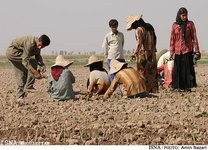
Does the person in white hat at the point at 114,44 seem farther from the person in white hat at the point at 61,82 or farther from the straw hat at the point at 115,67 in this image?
the person in white hat at the point at 61,82

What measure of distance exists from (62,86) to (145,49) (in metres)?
2.00

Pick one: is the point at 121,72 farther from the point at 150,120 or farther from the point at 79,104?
the point at 150,120

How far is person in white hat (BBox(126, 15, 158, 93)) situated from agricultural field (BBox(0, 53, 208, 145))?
0.88m

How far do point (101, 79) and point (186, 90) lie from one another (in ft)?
6.75

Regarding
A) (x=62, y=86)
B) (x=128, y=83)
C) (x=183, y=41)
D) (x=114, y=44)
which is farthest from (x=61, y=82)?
(x=183, y=41)

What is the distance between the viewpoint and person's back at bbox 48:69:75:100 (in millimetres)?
8172

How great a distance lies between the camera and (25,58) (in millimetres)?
8531

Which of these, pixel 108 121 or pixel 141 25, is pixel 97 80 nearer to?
pixel 141 25

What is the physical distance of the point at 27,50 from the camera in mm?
8586

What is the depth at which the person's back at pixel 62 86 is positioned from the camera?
8172mm

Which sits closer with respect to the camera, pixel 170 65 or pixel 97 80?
pixel 97 80

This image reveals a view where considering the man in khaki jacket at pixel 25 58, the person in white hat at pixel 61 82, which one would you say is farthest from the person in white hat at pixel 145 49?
the man in khaki jacket at pixel 25 58

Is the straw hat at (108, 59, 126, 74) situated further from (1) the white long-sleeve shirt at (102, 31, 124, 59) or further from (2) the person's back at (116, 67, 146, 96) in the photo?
(1) the white long-sleeve shirt at (102, 31, 124, 59)

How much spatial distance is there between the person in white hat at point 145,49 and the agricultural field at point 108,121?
2.87 feet
